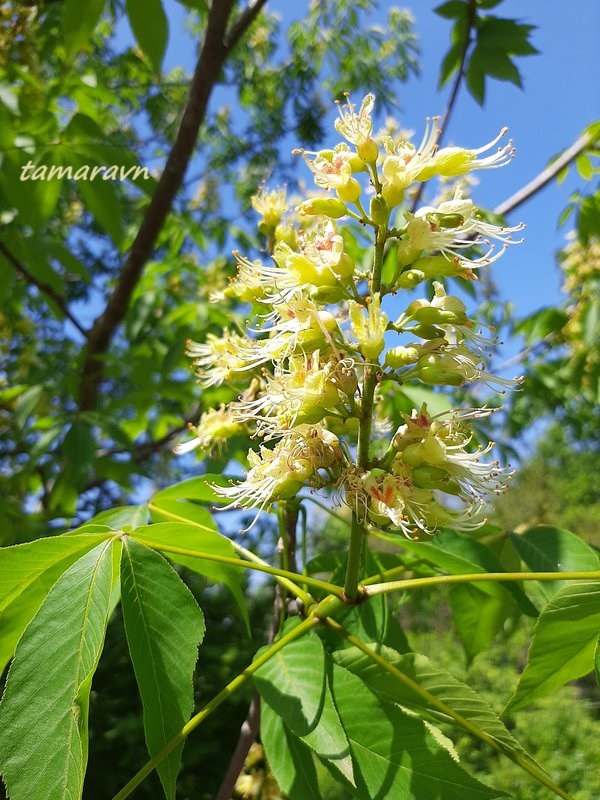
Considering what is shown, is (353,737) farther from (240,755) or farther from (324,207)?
(324,207)

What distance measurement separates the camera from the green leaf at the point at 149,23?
4.96 feet

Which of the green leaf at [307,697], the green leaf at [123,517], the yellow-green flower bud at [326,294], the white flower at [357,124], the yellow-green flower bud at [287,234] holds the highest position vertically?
the white flower at [357,124]

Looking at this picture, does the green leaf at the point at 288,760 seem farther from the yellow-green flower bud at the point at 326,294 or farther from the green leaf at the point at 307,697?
the yellow-green flower bud at the point at 326,294

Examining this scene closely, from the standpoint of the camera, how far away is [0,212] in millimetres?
2641

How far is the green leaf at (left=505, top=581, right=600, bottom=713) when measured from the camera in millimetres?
888

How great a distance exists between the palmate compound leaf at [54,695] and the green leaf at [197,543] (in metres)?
0.12

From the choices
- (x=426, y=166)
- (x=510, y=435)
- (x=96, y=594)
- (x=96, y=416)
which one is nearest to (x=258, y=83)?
(x=510, y=435)

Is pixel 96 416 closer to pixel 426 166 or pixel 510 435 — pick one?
pixel 426 166

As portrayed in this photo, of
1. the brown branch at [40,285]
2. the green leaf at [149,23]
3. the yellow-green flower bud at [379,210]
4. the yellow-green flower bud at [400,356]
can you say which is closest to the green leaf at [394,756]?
the yellow-green flower bud at [400,356]

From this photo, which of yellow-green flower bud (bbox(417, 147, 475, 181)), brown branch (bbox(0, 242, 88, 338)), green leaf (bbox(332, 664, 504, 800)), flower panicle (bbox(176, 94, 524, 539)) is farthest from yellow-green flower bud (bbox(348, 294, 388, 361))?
brown branch (bbox(0, 242, 88, 338))

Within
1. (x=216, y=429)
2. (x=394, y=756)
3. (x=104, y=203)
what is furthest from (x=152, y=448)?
(x=394, y=756)

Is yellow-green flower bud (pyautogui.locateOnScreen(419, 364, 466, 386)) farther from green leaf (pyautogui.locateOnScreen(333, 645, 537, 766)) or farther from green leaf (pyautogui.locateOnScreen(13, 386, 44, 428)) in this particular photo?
green leaf (pyautogui.locateOnScreen(13, 386, 44, 428))

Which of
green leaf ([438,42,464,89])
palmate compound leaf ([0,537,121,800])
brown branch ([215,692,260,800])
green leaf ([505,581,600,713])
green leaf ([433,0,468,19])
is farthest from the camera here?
green leaf ([438,42,464,89])

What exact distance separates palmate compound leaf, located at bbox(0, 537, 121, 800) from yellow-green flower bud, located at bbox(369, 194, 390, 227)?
0.65 meters
